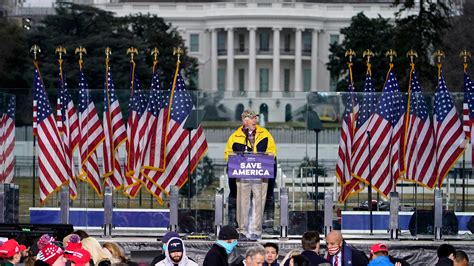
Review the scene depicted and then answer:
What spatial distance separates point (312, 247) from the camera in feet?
86.9

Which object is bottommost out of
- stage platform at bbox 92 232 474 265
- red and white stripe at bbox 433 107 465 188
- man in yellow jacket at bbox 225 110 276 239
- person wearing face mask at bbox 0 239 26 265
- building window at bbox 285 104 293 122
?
person wearing face mask at bbox 0 239 26 265

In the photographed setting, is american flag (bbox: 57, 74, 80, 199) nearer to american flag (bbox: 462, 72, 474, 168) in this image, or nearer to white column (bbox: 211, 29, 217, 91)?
american flag (bbox: 462, 72, 474, 168)

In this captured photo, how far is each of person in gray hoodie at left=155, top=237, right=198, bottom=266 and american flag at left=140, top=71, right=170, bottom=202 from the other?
1485 cm

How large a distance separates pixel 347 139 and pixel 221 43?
116m

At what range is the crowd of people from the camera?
2480 centimetres

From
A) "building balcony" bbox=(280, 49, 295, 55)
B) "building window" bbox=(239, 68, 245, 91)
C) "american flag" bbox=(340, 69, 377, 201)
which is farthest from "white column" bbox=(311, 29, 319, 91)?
"american flag" bbox=(340, 69, 377, 201)

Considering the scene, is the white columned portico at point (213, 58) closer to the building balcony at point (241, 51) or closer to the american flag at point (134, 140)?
the building balcony at point (241, 51)

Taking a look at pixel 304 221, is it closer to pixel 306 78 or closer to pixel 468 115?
pixel 468 115

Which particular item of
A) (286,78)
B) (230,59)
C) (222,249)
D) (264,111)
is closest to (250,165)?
(222,249)

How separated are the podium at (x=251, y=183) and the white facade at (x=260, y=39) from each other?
373ft

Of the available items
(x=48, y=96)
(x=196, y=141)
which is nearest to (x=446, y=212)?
(x=196, y=141)

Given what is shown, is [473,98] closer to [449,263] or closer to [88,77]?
[449,263]

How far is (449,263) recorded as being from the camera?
27562mm

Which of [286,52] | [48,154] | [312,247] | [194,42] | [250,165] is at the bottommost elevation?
[312,247]
